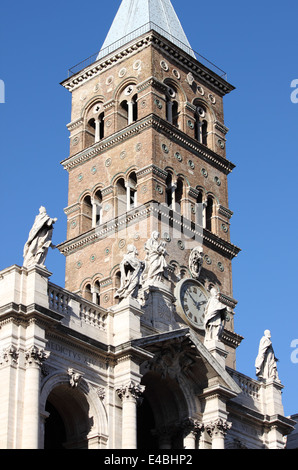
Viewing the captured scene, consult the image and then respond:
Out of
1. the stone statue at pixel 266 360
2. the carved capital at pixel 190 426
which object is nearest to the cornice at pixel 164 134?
the stone statue at pixel 266 360

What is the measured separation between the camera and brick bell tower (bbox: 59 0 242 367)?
56.9m

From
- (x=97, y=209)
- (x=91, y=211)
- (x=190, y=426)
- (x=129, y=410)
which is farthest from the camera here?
(x=91, y=211)

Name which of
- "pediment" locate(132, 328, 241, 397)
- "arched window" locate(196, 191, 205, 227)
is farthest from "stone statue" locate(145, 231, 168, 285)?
"arched window" locate(196, 191, 205, 227)

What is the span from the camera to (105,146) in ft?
198

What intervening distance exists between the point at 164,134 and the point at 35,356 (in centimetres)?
2235

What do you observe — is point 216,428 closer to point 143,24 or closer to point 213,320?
point 213,320

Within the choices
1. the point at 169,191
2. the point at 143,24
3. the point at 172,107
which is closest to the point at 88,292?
the point at 169,191

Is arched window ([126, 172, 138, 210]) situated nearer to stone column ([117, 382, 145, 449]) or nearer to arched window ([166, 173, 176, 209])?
arched window ([166, 173, 176, 209])

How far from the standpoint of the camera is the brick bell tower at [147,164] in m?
56.9

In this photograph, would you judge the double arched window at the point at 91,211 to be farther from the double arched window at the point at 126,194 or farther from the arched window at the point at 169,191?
the arched window at the point at 169,191

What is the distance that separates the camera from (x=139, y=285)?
45.5 metres
